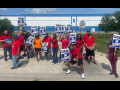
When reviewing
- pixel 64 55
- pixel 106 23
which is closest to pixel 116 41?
pixel 64 55

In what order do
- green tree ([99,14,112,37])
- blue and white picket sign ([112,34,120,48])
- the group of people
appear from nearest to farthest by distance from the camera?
blue and white picket sign ([112,34,120,48]) < the group of people < green tree ([99,14,112,37])

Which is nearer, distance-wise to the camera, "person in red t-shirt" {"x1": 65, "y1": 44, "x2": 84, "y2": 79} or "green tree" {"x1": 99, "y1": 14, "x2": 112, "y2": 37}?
"person in red t-shirt" {"x1": 65, "y1": 44, "x2": 84, "y2": 79}

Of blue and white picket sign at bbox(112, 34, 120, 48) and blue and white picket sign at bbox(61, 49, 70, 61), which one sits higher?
blue and white picket sign at bbox(112, 34, 120, 48)

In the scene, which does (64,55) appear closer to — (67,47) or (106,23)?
(67,47)

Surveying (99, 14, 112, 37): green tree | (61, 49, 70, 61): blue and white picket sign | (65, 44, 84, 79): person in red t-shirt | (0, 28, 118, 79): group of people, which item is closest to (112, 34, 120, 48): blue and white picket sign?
(0, 28, 118, 79): group of people

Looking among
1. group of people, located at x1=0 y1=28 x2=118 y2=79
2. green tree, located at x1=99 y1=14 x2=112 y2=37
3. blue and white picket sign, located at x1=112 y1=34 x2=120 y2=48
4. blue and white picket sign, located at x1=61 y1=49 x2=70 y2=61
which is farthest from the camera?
green tree, located at x1=99 y1=14 x2=112 y2=37

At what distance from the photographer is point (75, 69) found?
6.46 m

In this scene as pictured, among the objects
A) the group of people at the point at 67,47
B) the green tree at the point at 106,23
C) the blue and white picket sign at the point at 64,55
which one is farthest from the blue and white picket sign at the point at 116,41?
the green tree at the point at 106,23

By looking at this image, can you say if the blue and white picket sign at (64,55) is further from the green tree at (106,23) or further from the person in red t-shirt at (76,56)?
the green tree at (106,23)

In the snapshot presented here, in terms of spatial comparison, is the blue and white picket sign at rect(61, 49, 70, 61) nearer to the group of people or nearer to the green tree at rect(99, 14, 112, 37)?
the group of people

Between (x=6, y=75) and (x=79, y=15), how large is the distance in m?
42.8

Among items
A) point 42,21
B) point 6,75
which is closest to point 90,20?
point 42,21

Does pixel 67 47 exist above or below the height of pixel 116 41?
below

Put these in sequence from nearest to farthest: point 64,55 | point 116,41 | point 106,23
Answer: point 116,41 → point 64,55 → point 106,23
